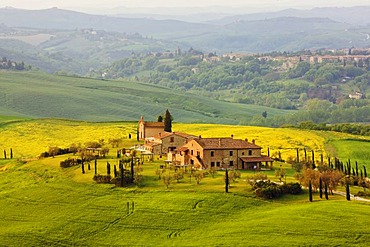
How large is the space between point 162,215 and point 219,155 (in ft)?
76.7

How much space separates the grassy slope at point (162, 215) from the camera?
62625mm

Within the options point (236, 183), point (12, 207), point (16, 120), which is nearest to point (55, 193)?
point (12, 207)

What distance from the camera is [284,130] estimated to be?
5645 inches

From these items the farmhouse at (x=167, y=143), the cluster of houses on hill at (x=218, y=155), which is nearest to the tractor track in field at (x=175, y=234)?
the cluster of houses on hill at (x=218, y=155)

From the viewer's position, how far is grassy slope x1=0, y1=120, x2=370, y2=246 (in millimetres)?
62625

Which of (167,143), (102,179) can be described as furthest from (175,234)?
(167,143)

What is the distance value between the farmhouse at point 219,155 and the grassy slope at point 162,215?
7.79 metres

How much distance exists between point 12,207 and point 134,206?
12489mm

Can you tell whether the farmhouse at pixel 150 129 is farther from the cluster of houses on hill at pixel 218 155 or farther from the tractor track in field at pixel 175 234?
the tractor track in field at pixel 175 234

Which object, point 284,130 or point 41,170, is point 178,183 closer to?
point 41,170

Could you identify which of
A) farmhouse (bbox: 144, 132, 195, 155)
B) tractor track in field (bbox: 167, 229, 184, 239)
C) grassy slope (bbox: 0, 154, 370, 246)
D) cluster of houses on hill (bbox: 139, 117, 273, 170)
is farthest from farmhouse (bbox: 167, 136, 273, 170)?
tractor track in field (bbox: 167, 229, 184, 239)

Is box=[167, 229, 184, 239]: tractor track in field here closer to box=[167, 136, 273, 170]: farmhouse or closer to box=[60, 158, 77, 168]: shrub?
box=[167, 136, 273, 170]: farmhouse

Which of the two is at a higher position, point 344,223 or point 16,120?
point 16,120

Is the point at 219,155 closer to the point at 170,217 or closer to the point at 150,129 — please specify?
the point at 170,217
